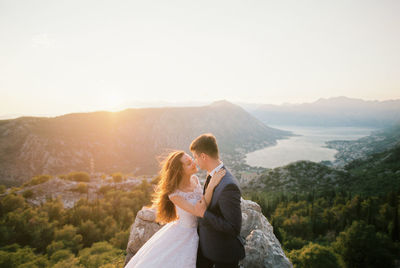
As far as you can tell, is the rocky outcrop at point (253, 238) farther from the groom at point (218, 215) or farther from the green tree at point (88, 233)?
the green tree at point (88, 233)

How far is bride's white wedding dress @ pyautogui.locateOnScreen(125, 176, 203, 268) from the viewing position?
3.70 m

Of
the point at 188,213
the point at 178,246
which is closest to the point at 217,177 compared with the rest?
the point at 188,213

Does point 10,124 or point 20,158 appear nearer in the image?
point 20,158

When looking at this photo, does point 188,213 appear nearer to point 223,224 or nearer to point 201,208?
point 201,208

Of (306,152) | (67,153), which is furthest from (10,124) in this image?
(306,152)

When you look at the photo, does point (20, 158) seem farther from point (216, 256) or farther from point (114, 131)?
point (216, 256)

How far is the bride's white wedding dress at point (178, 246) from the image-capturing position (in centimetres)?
370

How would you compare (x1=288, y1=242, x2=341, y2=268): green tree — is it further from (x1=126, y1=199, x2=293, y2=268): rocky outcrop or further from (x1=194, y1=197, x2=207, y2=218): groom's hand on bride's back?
(x1=194, y1=197, x2=207, y2=218): groom's hand on bride's back

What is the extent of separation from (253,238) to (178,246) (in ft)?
Answer: 9.84

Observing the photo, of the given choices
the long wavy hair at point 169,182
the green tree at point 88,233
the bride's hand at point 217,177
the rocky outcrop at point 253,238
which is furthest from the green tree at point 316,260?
the green tree at point 88,233

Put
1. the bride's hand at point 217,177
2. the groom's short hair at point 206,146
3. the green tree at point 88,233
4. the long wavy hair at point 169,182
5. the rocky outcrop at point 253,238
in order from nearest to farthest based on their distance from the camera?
the bride's hand at point 217,177, the groom's short hair at point 206,146, the long wavy hair at point 169,182, the rocky outcrop at point 253,238, the green tree at point 88,233

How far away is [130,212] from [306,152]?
179m

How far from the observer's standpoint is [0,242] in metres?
20.0

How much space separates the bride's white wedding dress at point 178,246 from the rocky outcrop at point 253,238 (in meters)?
2.63
